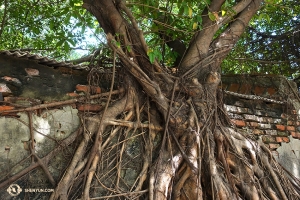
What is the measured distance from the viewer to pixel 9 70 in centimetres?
300

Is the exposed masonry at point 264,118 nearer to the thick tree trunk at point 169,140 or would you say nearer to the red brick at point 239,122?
the red brick at point 239,122

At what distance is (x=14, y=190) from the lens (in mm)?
2688

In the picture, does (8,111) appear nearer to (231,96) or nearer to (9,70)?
(9,70)

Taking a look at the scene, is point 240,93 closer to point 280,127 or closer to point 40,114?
→ point 280,127

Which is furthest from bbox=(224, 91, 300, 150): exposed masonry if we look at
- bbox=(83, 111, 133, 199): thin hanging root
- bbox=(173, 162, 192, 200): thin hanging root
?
bbox=(83, 111, 133, 199): thin hanging root

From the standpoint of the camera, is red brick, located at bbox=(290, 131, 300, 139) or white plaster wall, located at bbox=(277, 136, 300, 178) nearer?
white plaster wall, located at bbox=(277, 136, 300, 178)

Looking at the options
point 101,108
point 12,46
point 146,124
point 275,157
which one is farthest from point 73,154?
point 12,46

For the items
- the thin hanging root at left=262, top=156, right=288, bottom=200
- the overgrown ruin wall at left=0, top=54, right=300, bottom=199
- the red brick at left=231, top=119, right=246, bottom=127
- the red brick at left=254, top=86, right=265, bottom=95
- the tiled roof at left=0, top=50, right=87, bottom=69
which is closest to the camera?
the overgrown ruin wall at left=0, top=54, right=300, bottom=199

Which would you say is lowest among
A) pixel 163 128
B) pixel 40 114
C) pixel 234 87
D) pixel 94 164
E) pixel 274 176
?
pixel 274 176

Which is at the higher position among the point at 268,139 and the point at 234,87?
the point at 234,87

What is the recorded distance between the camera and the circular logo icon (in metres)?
2.67

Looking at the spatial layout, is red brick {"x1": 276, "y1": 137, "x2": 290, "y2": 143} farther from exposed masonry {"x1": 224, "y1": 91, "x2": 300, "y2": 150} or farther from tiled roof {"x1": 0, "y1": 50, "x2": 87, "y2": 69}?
tiled roof {"x1": 0, "y1": 50, "x2": 87, "y2": 69}

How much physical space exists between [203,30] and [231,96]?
910 mm

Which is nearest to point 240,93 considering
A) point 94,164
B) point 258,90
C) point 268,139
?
point 258,90
